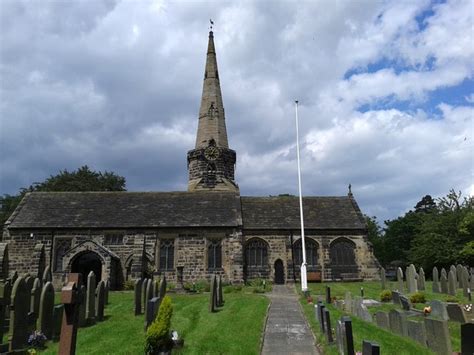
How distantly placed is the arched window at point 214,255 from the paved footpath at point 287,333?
1100 centimetres

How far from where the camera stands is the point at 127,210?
2909 centimetres

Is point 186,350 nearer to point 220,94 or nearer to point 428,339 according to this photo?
point 428,339

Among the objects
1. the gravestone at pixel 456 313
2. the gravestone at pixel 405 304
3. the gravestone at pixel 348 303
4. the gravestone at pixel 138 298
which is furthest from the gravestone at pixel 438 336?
the gravestone at pixel 138 298

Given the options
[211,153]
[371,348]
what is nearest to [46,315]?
[371,348]

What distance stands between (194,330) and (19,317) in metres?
4.49

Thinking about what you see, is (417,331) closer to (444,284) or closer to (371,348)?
(371,348)

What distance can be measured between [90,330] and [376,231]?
59.4m

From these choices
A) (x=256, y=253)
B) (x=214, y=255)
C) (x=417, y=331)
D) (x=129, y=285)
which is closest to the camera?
(x=417, y=331)

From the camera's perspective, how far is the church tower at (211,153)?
114 ft

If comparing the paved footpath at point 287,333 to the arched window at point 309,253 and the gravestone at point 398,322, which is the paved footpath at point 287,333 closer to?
the gravestone at point 398,322

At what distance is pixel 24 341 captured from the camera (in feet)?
32.0

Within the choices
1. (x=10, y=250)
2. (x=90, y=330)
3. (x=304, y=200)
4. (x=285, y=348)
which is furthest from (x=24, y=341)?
(x=304, y=200)

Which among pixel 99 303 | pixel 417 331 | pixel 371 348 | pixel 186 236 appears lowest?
pixel 417 331

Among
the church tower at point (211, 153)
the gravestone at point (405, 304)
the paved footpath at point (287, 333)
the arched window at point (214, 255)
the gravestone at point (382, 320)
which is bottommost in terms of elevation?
the paved footpath at point (287, 333)
